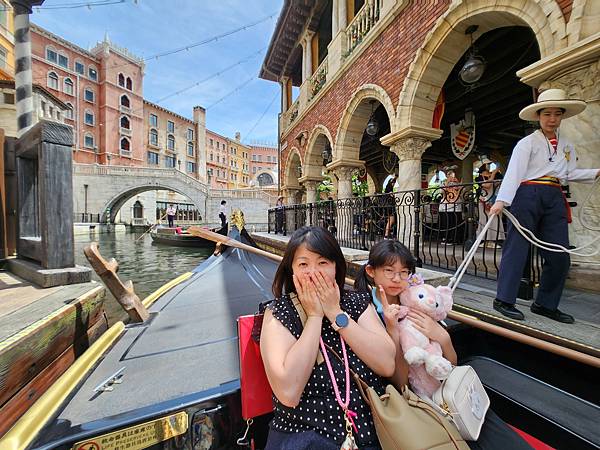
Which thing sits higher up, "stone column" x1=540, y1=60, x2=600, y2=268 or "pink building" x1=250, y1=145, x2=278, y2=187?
"pink building" x1=250, y1=145, x2=278, y2=187

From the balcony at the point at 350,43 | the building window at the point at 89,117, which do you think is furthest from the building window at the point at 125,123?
the balcony at the point at 350,43

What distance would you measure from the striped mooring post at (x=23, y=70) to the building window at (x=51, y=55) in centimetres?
3675

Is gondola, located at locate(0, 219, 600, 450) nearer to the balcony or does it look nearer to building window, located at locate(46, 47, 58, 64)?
the balcony

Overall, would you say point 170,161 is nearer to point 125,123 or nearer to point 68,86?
point 125,123

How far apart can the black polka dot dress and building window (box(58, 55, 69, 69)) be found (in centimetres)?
4239

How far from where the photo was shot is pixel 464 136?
20.4 ft

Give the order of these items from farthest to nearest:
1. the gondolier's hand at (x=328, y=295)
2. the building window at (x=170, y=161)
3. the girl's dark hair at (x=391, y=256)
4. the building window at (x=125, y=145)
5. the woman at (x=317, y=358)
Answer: the building window at (x=170, y=161) < the building window at (x=125, y=145) < the girl's dark hair at (x=391, y=256) < the gondolier's hand at (x=328, y=295) < the woman at (x=317, y=358)

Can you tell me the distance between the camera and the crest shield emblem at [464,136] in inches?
235

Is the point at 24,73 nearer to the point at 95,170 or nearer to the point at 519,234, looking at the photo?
the point at 519,234

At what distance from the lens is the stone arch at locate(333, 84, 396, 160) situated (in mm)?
6297

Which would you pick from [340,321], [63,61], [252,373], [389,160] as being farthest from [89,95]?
[340,321]

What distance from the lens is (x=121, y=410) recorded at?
1137 millimetres

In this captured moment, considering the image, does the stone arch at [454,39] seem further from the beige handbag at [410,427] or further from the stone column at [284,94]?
the stone column at [284,94]

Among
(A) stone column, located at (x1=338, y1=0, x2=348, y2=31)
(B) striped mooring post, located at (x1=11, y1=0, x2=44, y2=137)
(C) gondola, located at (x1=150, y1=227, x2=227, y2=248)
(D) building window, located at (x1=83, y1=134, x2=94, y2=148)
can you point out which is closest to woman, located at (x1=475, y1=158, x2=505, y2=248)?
(A) stone column, located at (x1=338, y1=0, x2=348, y2=31)
